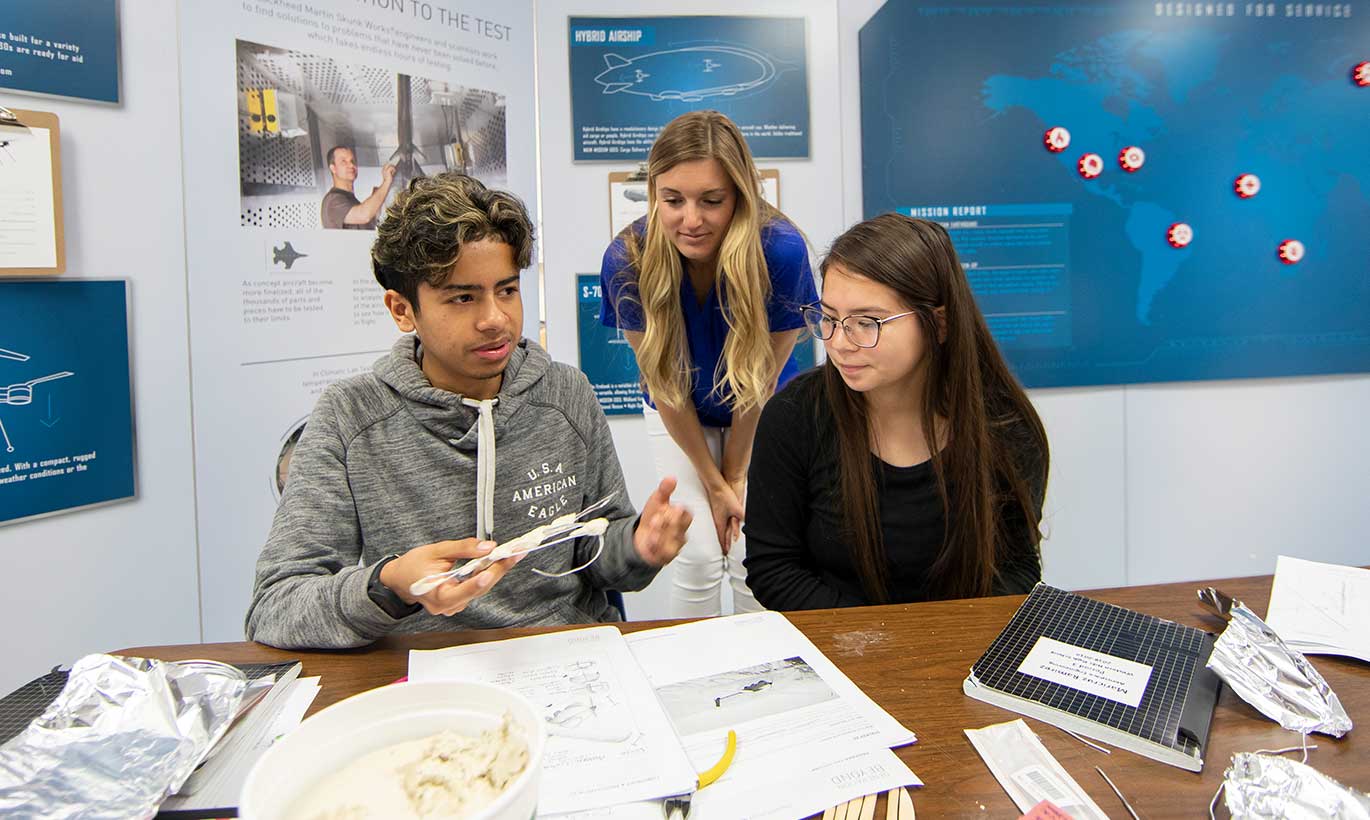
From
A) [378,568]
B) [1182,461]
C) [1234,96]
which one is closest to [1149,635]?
[378,568]

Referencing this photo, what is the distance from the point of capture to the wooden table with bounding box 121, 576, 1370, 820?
682 mm

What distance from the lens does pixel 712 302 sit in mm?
1941

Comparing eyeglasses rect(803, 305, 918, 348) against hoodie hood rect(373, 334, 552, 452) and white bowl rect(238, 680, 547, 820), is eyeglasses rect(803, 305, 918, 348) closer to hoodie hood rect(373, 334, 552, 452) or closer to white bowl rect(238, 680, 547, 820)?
hoodie hood rect(373, 334, 552, 452)

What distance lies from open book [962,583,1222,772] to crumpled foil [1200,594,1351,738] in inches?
1.3

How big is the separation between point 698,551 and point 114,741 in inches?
57.1

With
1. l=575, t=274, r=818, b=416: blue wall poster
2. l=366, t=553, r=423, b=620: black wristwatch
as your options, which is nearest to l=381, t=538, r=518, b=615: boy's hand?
l=366, t=553, r=423, b=620: black wristwatch

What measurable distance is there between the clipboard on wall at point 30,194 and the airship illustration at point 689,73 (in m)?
1.47

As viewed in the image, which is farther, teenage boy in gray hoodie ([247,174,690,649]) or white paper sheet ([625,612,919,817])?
teenage boy in gray hoodie ([247,174,690,649])

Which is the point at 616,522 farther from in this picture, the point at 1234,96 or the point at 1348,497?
the point at 1348,497

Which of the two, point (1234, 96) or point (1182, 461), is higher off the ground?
point (1234, 96)

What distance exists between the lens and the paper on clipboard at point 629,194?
2604mm

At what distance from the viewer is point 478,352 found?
124cm

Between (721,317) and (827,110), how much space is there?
3.55 ft

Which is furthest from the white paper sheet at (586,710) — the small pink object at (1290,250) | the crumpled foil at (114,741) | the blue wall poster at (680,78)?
the small pink object at (1290,250)
